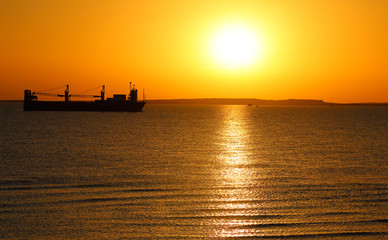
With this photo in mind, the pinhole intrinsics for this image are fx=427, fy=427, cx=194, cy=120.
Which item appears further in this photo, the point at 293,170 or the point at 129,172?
the point at 293,170

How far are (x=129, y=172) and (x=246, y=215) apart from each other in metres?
10.5

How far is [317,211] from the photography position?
1384 cm

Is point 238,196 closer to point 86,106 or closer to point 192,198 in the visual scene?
point 192,198

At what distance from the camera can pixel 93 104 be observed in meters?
175

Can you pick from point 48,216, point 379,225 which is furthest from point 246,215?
point 48,216

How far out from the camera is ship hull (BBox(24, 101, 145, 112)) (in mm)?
168125

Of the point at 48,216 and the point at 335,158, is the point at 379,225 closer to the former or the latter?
the point at 48,216

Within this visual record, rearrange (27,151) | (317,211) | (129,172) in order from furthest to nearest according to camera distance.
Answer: (27,151)
(129,172)
(317,211)

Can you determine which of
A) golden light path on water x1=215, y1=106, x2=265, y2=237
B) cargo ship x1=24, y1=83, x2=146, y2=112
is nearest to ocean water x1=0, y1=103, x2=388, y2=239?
golden light path on water x1=215, y1=106, x2=265, y2=237

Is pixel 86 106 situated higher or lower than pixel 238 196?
higher

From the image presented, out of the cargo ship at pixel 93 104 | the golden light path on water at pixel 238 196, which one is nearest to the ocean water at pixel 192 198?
the golden light path on water at pixel 238 196

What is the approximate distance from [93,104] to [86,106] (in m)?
2.93

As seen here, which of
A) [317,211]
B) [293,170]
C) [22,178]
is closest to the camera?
[317,211]

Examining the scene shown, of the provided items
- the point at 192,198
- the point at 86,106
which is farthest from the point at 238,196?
the point at 86,106
